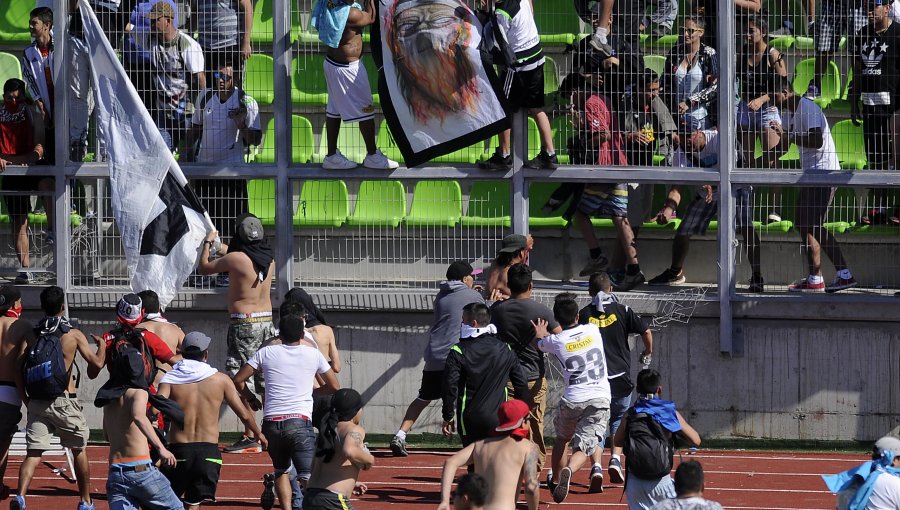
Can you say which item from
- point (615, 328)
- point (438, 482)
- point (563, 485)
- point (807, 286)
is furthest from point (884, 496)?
point (807, 286)

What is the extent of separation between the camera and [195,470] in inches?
390

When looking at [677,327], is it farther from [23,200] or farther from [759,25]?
[23,200]

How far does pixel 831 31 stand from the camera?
43.6 feet

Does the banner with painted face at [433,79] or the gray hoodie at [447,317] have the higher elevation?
the banner with painted face at [433,79]

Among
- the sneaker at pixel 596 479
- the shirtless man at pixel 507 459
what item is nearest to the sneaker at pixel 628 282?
the sneaker at pixel 596 479

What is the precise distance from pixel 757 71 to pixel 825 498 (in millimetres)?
4263

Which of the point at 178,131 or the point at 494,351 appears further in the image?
the point at 178,131

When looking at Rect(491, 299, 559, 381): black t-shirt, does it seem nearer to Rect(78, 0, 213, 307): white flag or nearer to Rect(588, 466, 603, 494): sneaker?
Rect(588, 466, 603, 494): sneaker

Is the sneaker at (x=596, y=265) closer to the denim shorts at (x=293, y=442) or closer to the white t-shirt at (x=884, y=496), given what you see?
the denim shorts at (x=293, y=442)

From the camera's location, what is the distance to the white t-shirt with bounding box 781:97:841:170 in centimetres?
1332

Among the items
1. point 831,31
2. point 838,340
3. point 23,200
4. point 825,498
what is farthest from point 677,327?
point 23,200

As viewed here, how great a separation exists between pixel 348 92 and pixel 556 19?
2292mm

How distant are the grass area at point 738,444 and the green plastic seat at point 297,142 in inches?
113

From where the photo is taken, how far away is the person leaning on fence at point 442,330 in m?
12.2
